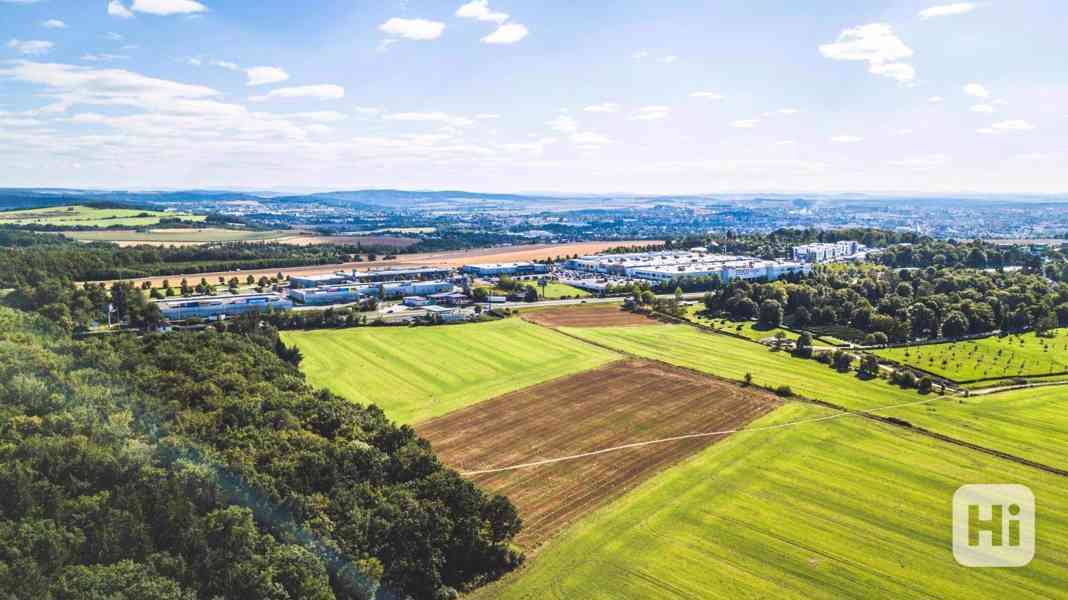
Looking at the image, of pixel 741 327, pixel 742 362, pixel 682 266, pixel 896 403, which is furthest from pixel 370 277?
pixel 896 403

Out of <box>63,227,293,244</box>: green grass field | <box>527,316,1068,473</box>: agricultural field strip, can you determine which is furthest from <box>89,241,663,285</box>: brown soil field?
<box>527,316,1068,473</box>: agricultural field strip

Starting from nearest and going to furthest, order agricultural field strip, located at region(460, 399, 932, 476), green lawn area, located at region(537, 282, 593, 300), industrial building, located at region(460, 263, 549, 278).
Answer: agricultural field strip, located at region(460, 399, 932, 476) → green lawn area, located at region(537, 282, 593, 300) → industrial building, located at region(460, 263, 549, 278)

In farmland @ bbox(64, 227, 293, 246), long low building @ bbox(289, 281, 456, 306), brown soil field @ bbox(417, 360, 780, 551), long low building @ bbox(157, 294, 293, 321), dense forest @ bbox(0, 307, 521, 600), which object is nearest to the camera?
dense forest @ bbox(0, 307, 521, 600)

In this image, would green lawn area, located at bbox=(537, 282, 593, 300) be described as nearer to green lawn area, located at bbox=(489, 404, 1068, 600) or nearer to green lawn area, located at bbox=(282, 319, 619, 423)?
green lawn area, located at bbox=(282, 319, 619, 423)

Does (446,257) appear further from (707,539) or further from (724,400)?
(707,539)

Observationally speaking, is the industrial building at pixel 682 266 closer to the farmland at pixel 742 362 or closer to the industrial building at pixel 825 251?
the industrial building at pixel 825 251

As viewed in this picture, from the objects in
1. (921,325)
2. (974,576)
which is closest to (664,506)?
(974,576)

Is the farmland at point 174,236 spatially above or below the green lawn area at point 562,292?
above

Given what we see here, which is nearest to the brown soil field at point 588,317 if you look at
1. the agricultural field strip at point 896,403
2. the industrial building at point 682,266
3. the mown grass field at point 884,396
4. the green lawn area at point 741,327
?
the mown grass field at point 884,396
